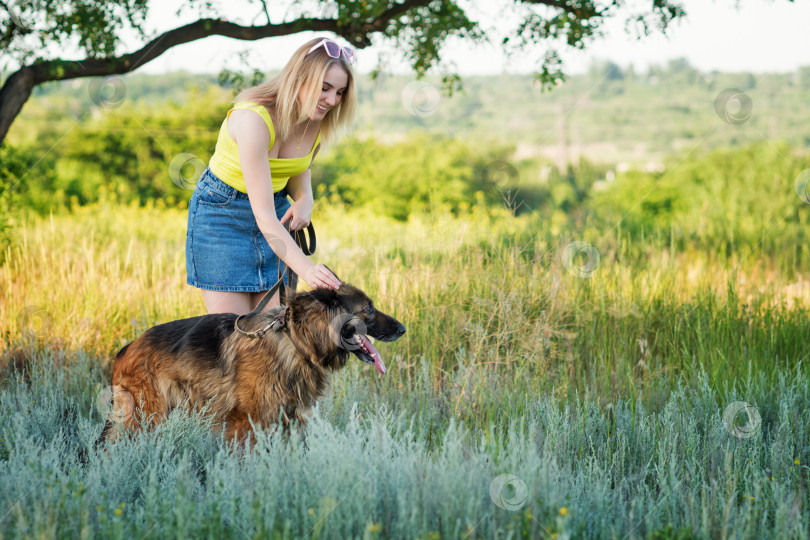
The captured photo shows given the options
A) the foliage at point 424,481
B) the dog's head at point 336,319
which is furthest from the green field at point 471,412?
the dog's head at point 336,319

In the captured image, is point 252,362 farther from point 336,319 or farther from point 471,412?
point 471,412

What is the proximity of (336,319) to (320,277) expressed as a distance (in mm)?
298

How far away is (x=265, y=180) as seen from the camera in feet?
10.3

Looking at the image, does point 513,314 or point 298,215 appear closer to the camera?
point 298,215

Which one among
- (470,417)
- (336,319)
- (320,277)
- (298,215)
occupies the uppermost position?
(298,215)

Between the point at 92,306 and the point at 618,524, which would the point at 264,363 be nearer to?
the point at 618,524

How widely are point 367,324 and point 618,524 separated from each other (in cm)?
148

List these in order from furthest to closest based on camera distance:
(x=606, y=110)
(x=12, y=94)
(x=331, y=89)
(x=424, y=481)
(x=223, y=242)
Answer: (x=606, y=110)
(x=12, y=94)
(x=223, y=242)
(x=331, y=89)
(x=424, y=481)

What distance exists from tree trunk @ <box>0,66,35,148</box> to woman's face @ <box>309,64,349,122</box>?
15.2 feet

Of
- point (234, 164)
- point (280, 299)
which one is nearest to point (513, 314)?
point (280, 299)

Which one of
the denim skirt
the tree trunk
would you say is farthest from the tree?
the denim skirt

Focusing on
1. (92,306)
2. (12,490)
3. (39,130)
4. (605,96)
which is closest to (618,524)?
(12,490)

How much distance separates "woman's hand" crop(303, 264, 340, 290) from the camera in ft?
9.73

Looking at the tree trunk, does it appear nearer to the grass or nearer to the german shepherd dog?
the grass
